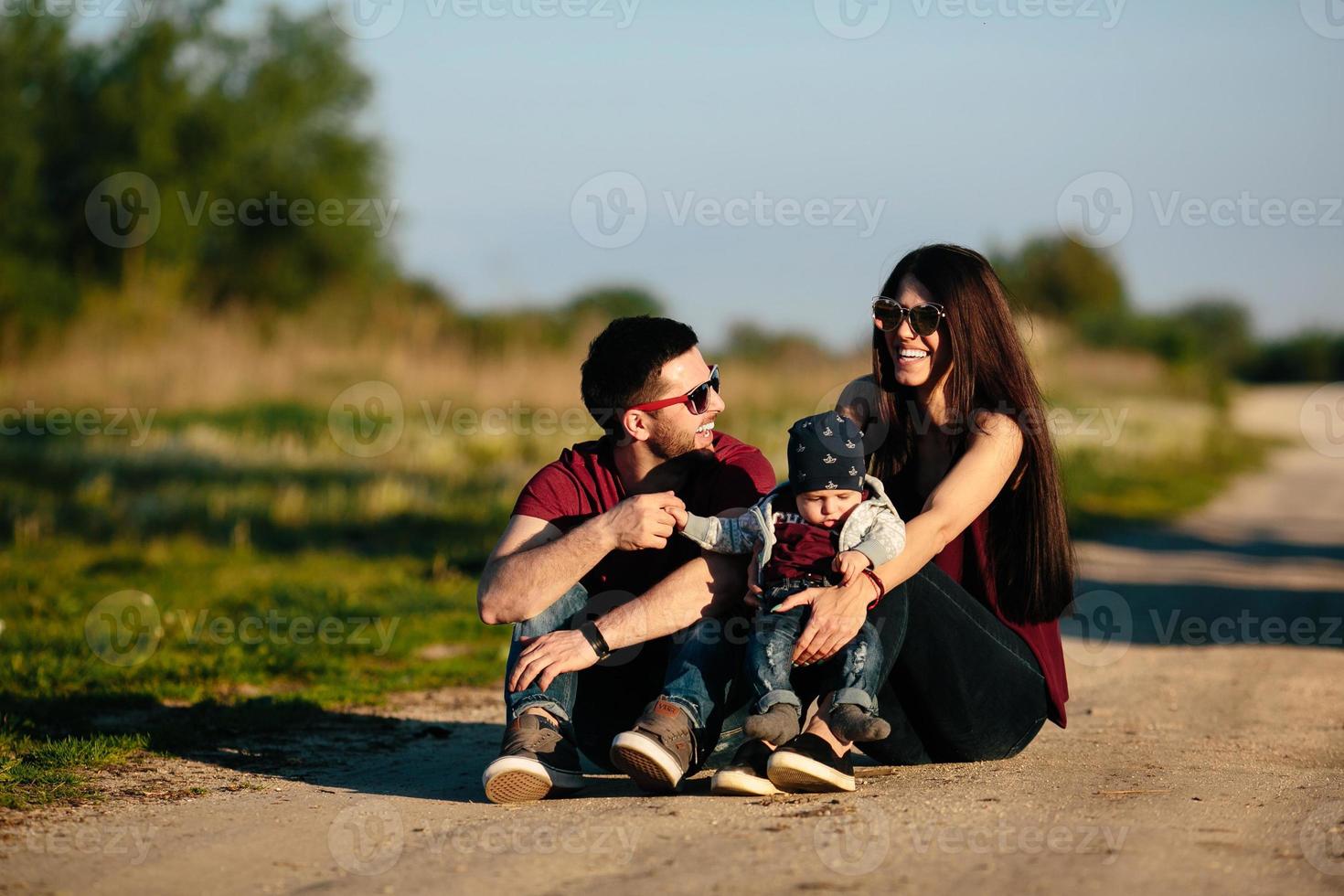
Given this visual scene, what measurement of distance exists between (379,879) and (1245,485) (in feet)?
66.5

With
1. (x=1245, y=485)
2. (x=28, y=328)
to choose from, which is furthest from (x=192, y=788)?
(x=28, y=328)

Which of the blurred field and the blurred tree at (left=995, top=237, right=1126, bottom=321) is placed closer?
the blurred field

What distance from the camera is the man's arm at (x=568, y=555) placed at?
4.12 metres

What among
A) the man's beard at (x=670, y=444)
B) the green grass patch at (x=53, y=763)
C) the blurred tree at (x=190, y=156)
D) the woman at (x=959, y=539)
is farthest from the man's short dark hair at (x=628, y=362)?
the blurred tree at (x=190, y=156)

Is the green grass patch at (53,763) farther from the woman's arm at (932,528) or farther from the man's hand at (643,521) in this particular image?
the woman's arm at (932,528)

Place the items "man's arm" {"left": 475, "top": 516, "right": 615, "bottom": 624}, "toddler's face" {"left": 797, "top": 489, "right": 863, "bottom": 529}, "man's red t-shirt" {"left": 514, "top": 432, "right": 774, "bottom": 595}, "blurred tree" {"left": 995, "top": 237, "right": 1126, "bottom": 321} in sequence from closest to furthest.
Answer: "toddler's face" {"left": 797, "top": 489, "right": 863, "bottom": 529}, "man's arm" {"left": 475, "top": 516, "right": 615, "bottom": 624}, "man's red t-shirt" {"left": 514, "top": 432, "right": 774, "bottom": 595}, "blurred tree" {"left": 995, "top": 237, "right": 1126, "bottom": 321}

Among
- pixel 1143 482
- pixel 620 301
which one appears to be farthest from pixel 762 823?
pixel 620 301

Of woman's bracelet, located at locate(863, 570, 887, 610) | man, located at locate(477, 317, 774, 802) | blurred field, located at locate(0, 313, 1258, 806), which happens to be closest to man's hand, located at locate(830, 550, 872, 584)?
woman's bracelet, located at locate(863, 570, 887, 610)

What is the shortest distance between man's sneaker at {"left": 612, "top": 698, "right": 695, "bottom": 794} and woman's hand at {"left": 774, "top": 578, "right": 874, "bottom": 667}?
0.44 m

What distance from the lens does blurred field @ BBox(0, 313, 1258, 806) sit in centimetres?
698

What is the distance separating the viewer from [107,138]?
28.2m

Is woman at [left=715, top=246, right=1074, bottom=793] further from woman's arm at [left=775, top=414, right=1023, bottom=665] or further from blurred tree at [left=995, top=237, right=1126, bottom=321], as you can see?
blurred tree at [left=995, top=237, right=1126, bottom=321]

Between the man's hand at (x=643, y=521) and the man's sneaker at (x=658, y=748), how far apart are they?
48 cm

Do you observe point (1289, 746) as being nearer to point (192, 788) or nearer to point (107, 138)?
point (192, 788)
